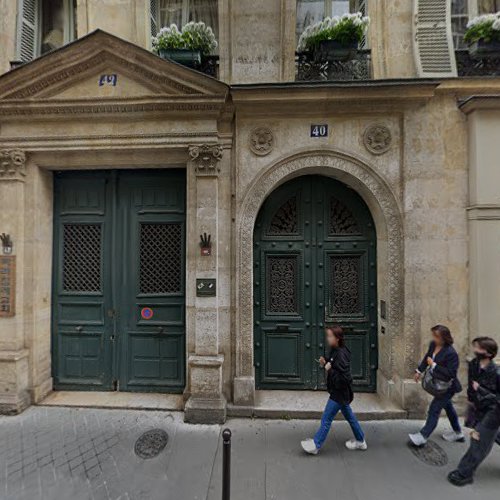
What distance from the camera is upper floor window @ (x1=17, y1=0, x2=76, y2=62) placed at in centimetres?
576

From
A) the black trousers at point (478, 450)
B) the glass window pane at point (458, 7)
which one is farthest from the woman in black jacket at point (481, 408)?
the glass window pane at point (458, 7)

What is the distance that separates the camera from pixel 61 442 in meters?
4.19

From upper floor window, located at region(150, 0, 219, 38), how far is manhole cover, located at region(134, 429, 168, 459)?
6.71 m

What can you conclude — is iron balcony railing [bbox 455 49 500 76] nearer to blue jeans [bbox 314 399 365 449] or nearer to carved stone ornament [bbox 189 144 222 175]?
carved stone ornament [bbox 189 144 222 175]

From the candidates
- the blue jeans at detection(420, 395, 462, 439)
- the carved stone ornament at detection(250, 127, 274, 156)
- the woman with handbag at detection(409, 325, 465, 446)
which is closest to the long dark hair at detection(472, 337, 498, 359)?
the woman with handbag at detection(409, 325, 465, 446)

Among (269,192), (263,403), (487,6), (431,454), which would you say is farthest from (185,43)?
(431,454)

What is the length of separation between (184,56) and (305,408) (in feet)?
19.8

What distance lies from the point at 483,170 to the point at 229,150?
3984 millimetres

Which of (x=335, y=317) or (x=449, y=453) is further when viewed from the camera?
(x=335, y=317)

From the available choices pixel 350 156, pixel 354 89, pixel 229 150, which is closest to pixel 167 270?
pixel 229 150

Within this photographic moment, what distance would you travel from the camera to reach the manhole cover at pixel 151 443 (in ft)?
13.1

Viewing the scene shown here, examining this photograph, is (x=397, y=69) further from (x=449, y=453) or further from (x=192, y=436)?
(x=192, y=436)

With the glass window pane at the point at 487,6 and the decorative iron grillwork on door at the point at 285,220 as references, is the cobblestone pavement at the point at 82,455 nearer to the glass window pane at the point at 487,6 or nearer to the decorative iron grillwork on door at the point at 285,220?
the decorative iron grillwork on door at the point at 285,220

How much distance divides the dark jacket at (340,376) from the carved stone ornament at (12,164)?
18.5 feet
